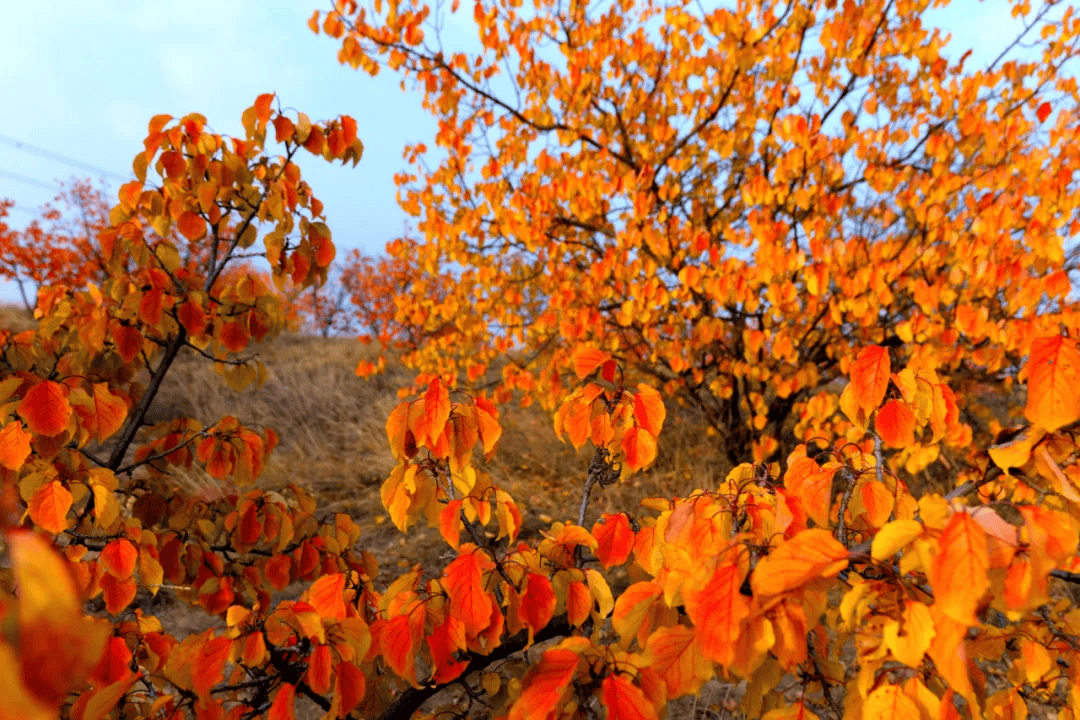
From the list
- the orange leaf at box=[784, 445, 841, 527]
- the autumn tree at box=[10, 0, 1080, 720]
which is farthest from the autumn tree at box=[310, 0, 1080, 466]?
the orange leaf at box=[784, 445, 841, 527]

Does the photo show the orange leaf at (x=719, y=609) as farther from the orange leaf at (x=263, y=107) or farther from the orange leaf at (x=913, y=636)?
the orange leaf at (x=263, y=107)

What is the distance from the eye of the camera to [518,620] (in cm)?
113

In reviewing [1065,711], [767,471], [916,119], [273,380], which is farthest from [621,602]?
[273,380]

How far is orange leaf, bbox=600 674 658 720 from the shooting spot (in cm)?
86

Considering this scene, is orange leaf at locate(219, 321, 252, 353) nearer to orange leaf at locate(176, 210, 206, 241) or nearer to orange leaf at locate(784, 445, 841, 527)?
orange leaf at locate(176, 210, 206, 241)

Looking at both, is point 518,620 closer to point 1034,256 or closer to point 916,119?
point 1034,256

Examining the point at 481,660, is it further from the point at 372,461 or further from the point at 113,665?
the point at 372,461

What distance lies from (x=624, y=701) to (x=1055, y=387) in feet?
2.53

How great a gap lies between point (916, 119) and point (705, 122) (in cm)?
166

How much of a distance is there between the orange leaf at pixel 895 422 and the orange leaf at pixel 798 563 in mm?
446

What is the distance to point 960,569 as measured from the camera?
604 mm

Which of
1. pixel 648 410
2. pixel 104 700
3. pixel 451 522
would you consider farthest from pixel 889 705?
pixel 104 700

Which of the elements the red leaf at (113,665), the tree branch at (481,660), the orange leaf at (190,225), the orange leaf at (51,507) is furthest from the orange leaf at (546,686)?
the orange leaf at (190,225)

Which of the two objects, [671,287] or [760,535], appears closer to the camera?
[760,535]
